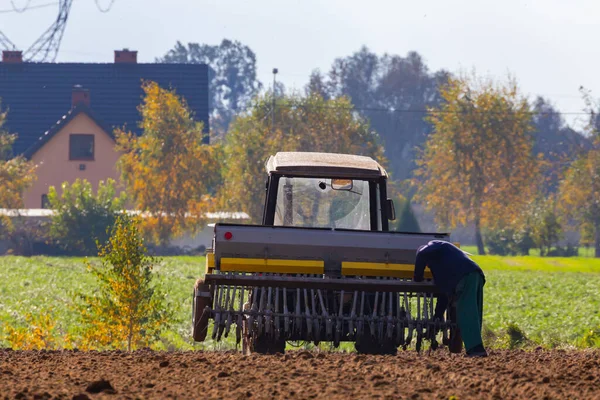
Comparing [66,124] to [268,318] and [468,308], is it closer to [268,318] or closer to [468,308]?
[268,318]

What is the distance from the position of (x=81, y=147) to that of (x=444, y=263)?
54520 mm

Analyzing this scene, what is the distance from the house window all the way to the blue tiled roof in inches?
112

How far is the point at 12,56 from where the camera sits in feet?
236

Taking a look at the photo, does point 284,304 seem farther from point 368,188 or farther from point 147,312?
point 147,312

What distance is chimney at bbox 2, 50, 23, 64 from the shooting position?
7188 centimetres

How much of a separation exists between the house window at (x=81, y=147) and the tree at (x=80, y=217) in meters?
9.47

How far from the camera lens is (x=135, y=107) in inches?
2687

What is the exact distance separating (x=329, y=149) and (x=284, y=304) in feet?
187

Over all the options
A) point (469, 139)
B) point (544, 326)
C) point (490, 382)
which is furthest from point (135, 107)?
point (490, 382)

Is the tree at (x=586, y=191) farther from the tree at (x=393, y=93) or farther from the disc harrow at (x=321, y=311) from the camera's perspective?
the disc harrow at (x=321, y=311)

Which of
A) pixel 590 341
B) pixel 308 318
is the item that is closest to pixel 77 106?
pixel 590 341

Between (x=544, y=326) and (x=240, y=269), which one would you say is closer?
(x=240, y=269)

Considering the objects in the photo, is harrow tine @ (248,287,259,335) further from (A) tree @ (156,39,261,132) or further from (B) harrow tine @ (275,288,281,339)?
(A) tree @ (156,39,261,132)

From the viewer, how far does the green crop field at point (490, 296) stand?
23.1 m
